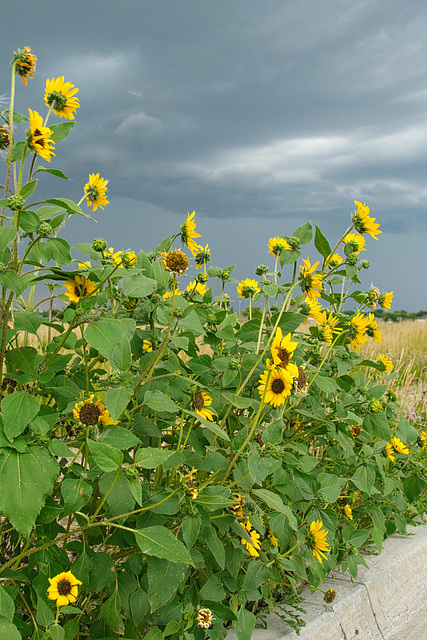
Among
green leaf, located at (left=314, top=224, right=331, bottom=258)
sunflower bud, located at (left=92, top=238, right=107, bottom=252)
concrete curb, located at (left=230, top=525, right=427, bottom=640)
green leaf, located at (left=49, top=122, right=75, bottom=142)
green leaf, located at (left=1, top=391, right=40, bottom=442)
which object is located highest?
green leaf, located at (left=49, top=122, right=75, bottom=142)

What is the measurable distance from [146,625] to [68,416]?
584 mm

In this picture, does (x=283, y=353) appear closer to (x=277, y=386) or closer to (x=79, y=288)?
(x=277, y=386)

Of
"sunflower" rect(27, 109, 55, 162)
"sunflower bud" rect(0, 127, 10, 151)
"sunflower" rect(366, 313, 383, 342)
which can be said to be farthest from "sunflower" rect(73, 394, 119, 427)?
"sunflower" rect(366, 313, 383, 342)

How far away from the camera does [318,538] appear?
66.0 inches

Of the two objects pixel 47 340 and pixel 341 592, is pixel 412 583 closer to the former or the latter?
pixel 341 592

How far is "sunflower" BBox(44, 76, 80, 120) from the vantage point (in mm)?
1401

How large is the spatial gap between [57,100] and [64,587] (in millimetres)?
1180

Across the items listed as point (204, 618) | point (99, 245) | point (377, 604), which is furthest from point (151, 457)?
point (377, 604)

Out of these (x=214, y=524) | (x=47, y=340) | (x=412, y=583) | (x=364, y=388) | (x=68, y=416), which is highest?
(x=47, y=340)

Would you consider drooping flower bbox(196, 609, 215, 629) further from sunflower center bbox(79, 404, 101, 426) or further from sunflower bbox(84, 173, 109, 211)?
sunflower bbox(84, 173, 109, 211)

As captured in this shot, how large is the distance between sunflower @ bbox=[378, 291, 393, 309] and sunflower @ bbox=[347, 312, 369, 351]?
107 mm

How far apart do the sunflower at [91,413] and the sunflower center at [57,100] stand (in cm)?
77

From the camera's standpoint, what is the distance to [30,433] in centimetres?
120

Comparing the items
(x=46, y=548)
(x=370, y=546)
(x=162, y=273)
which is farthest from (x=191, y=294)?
(x=370, y=546)
